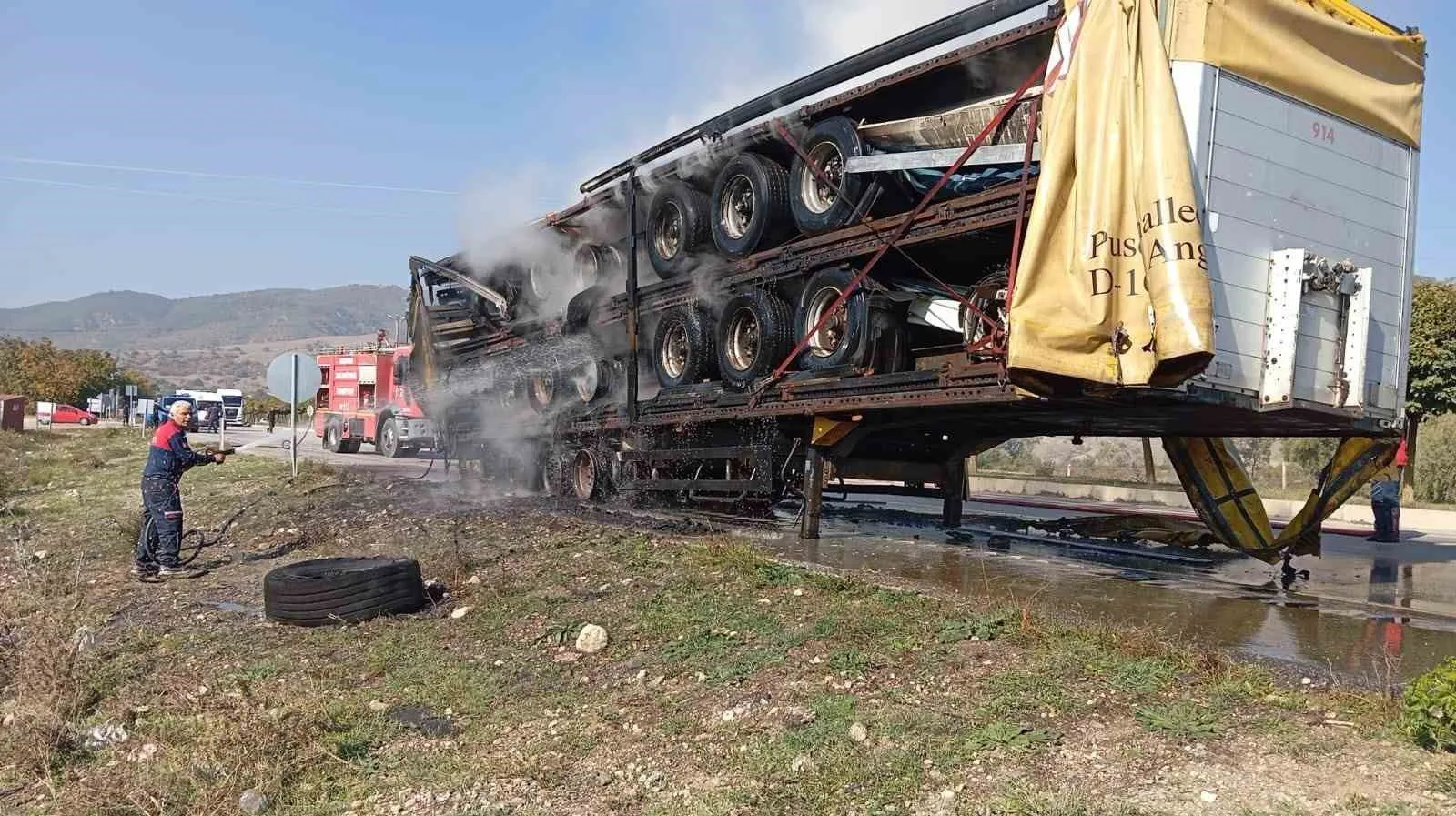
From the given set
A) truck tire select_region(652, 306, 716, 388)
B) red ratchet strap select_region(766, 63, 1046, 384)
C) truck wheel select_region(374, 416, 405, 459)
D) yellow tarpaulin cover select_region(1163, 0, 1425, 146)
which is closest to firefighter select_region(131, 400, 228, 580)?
truck tire select_region(652, 306, 716, 388)

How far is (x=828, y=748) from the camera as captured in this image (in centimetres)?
386

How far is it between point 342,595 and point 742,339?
4136 mm

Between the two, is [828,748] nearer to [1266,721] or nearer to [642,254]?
[1266,721]

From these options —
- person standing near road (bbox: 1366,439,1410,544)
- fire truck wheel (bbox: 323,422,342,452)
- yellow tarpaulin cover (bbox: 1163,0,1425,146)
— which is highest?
yellow tarpaulin cover (bbox: 1163,0,1425,146)

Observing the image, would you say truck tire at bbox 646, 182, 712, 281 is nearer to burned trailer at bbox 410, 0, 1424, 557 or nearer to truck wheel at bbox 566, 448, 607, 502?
burned trailer at bbox 410, 0, 1424, 557

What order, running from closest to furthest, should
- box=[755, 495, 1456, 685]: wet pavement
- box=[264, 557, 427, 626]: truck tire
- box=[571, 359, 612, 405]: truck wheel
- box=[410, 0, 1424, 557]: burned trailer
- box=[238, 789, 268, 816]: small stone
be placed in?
box=[238, 789, 268, 816]: small stone → box=[755, 495, 1456, 685]: wet pavement → box=[410, 0, 1424, 557]: burned trailer → box=[264, 557, 427, 626]: truck tire → box=[571, 359, 612, 405]: truck wheel

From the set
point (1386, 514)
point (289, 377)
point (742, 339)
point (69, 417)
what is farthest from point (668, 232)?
point (69, 417)

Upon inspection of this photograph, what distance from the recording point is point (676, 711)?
175 inches

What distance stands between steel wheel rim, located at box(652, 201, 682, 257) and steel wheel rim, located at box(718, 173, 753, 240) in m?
0.63

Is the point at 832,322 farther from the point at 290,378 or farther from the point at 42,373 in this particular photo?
the point at 42,373

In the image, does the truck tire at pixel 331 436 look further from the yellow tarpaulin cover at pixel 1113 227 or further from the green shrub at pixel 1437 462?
the yellow tarpaulin cover at pixel 1113 227

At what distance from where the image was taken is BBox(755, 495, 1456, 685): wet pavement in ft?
18.2

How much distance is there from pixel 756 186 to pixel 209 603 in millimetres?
5031

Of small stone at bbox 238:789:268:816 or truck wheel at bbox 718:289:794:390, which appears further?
truck wheel at bbox 718:289:794:390
